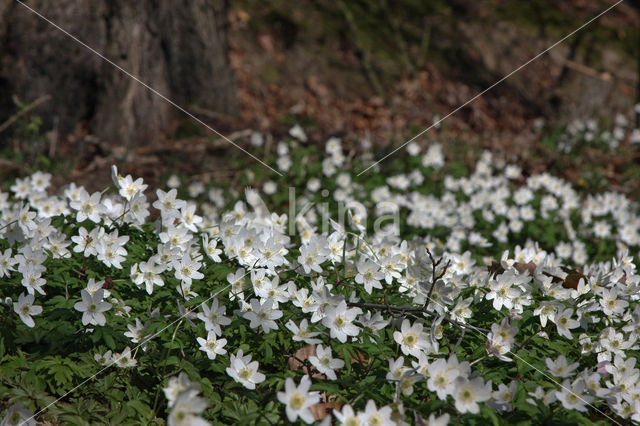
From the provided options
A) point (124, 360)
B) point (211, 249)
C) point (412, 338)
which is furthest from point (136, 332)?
point (412, 338)

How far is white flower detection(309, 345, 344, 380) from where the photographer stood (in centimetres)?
202

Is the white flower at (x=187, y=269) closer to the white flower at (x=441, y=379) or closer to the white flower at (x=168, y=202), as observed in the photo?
the white flower at (x=168, y=202)

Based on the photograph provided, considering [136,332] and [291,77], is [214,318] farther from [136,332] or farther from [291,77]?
[291,77]

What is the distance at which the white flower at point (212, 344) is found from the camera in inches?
83.4

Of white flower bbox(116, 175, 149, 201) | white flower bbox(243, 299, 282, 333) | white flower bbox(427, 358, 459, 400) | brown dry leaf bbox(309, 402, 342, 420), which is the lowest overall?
brown dry leaf bbox(309, 402, 342, 420)

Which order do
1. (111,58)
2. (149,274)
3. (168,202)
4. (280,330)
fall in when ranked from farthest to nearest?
1. (111,58)
2. (168,202)
3. (149,274)
4. (280,330)

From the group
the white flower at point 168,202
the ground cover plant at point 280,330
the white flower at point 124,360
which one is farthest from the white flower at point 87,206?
the white flower at point 124,360

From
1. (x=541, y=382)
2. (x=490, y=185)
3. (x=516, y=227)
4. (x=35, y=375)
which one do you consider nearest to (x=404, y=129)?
(x=490, y=185)

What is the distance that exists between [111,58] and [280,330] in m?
3.67

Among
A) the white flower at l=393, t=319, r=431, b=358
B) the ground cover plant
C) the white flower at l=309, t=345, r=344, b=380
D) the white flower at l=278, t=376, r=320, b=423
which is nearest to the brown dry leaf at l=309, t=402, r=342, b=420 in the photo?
the ground cover plant

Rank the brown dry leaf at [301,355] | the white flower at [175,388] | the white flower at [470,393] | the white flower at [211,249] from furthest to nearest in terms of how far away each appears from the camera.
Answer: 1. the white flower at [211,249]
2. the brown dry leaf at [301,355]
3. the white flower at [470,393]
4. the white flower at [175,388]

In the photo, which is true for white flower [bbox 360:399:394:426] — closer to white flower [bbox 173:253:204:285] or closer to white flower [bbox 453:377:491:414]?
white flower [bbox 453:377:491:414]

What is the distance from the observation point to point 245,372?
6.64 ft

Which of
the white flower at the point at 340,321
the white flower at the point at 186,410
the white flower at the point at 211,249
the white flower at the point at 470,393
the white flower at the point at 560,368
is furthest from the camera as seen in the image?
the white flower at the point at 211,249
